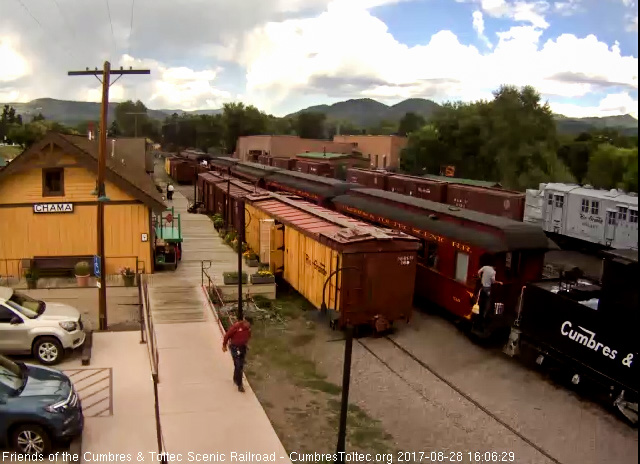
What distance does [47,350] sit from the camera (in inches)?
519

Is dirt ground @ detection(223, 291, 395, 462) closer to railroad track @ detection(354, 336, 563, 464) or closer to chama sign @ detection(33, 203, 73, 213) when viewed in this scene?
railroad track @ detection(354, 336, 563, 464)

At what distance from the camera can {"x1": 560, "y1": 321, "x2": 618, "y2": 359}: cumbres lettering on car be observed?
1167 cm

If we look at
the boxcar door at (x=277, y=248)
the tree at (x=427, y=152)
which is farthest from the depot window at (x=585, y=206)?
the tree at (x=427, y=152)

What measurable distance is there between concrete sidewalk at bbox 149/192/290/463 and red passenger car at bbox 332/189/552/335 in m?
7.02

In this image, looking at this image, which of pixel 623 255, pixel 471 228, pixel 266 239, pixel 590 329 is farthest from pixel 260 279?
pixel 623 255

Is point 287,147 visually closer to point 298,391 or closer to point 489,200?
point 489,200

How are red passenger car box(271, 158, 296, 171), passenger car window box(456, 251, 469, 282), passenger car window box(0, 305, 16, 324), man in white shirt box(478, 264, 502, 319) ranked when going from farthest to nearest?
red passenger car box(271, 158, 296, 171), passenger car window box(456, 251, 469, 282), man in white shirt box(478, 264, 502, 319), passenger car window box(0, 305, 16, 324)

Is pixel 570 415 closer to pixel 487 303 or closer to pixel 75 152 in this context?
pixel 487 303

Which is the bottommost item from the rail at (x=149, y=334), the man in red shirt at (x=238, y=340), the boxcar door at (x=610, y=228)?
the rail at (x=149, y=334)

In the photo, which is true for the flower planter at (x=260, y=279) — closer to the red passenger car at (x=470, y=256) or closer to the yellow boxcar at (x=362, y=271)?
the yellow boxcar at (x=362, y=271)

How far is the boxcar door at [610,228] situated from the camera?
2791 cm

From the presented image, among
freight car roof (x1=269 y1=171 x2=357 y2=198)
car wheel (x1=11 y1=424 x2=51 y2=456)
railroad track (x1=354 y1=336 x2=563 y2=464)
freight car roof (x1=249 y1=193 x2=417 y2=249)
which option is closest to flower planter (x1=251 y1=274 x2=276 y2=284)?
freight car roof (x1=249 y1=193 x2=417 y2=249)

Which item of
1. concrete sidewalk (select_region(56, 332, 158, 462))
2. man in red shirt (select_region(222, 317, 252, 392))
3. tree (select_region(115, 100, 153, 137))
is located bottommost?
concrete sidewalk (select_region(56, 332, 158, 462))

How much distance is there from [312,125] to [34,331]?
156966 mm
